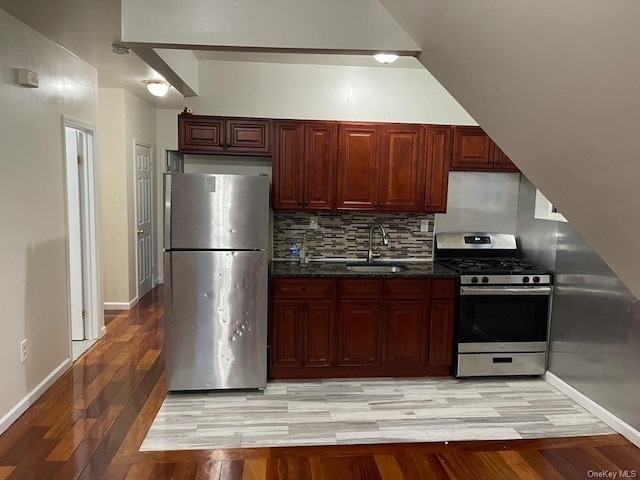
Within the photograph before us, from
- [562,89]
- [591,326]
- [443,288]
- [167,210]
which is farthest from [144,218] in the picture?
[562,89]

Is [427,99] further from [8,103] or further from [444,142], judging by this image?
[8,103]

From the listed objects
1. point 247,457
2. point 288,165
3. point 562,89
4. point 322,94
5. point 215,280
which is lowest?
point 247,457

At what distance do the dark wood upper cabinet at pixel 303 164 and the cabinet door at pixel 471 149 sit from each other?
107cm

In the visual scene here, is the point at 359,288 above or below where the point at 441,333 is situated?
above

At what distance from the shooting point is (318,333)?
371cm

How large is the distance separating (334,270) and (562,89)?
2573 millimetres

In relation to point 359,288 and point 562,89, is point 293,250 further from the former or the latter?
point 562,89

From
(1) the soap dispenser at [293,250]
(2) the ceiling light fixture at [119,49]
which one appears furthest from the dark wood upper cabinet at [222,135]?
(1) the soap dispenser at [293,250]

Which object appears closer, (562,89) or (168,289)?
(562,89)

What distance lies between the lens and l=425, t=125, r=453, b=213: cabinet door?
3961 mm

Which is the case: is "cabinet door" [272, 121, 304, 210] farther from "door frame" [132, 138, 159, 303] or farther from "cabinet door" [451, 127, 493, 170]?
"door frame" [132, 138, 159, 303]

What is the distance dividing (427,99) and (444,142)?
479 millimetres

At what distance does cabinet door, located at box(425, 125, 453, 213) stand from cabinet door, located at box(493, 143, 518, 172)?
412 millimetres

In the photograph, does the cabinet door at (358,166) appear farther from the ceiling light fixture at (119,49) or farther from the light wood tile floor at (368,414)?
the ceiling light fixture at (119,49)
